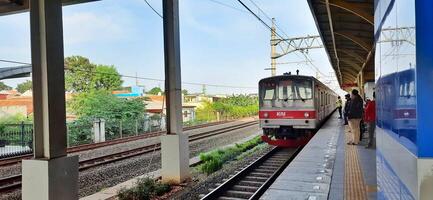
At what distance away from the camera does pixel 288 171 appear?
7.21 metres

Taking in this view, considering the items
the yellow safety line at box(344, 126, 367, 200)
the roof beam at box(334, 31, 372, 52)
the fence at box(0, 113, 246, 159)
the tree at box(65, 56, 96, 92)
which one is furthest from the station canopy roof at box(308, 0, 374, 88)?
the tree at box(65, 56, 96, 92)

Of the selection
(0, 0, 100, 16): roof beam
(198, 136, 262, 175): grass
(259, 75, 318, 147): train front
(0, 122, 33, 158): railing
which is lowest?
(198, 136, 262, 175): grass

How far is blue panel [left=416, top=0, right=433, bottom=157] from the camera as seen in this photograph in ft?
3.73

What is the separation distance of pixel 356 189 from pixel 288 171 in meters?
1.63

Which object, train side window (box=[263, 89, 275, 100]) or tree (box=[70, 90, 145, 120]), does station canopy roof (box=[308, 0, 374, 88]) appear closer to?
train side window (box=[263, 89, 275, 100])

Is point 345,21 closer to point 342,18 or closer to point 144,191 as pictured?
point 342,18

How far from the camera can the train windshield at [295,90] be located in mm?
13367

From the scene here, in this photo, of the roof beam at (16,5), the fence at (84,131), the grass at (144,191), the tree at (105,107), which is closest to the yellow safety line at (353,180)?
the grass at (144,191)

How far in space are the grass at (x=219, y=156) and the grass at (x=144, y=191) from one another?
7.82 feet

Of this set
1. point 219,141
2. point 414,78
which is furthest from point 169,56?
point 219,141

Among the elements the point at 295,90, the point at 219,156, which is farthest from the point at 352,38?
the point at 219,156

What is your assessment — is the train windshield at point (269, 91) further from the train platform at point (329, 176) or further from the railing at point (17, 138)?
the railing at point (17, 138)

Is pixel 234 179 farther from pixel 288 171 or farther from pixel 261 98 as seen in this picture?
pixel 261 98

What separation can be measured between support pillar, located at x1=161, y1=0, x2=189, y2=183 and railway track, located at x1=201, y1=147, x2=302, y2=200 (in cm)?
112
